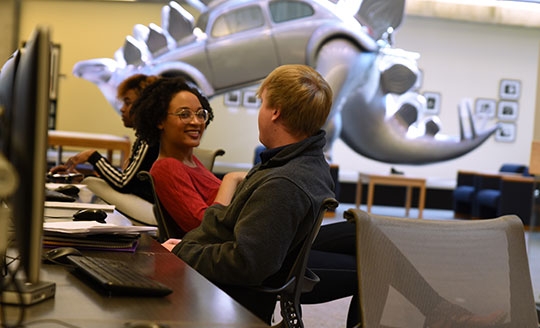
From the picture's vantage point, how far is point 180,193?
3018 mm

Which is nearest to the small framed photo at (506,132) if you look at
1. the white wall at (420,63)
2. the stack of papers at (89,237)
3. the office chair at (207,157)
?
the white wall at (420,63)

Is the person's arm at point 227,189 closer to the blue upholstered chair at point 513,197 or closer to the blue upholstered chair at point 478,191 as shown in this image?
the blue upholstered chair at point 513,197

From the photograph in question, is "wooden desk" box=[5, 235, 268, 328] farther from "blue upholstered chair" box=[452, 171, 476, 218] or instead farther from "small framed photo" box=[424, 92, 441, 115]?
"small framed photo" box=[424, 92, 441, 115]

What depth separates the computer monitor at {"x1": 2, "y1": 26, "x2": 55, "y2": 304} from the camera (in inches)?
39.9

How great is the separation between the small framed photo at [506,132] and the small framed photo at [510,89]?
471 mm

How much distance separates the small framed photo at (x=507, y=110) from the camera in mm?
13914

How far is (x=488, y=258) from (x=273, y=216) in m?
0.53

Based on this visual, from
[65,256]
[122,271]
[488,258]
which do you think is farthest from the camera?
[488,258]

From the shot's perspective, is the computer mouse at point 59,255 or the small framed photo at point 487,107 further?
the small framed photo at point 487,107

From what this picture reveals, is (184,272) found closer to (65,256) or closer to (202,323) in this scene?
(65,256)

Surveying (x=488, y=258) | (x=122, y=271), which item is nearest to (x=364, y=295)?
(x=488, y=258)

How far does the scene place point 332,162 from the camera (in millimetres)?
13234

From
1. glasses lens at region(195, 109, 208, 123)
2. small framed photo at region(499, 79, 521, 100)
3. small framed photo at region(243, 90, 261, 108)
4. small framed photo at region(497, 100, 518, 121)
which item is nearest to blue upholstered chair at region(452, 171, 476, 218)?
small framed photo at region(497, 100, 518, 121)

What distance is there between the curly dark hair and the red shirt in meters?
0.38
